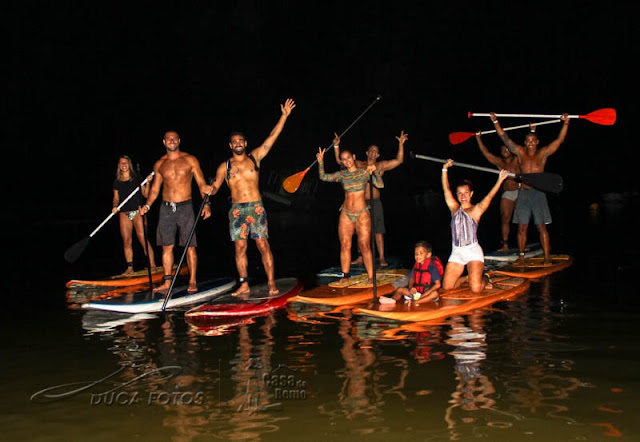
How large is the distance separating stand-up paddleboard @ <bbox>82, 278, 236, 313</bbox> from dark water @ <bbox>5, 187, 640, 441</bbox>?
0.20 metres

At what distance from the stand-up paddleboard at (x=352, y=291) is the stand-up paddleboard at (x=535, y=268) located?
7.06 ft

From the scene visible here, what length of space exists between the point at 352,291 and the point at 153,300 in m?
2.85

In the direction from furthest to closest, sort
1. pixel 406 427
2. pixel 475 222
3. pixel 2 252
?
pixel 2 252 < pixel 475 222 < pixel 406 427

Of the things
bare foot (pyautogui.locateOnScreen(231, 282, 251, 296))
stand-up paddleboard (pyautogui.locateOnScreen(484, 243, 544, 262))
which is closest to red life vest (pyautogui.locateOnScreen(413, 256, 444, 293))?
bare foot (pyautogui.locateOnScreen(231, 282, 251, 296))

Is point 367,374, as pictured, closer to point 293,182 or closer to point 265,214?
point 265,214

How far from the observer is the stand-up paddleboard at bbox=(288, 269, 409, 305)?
10359 mm

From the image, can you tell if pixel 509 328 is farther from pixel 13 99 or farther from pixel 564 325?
pixel 13 99

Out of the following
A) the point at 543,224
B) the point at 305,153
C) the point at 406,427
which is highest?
the point at 305,153

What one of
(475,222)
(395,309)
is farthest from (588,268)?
(395,309)

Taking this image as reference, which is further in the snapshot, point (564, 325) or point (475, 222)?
point (475, 222)

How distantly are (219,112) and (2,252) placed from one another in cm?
3140

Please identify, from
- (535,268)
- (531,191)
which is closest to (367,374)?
(535,268)

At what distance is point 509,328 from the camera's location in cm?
883

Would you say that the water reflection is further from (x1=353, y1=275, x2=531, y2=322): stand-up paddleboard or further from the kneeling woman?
the kneeling woman
